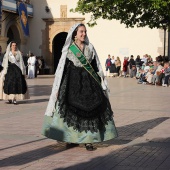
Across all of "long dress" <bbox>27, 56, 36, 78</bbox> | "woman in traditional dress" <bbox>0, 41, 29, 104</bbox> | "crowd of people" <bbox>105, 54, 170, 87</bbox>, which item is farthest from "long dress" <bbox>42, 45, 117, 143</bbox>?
"long dress" <bbox>27, 56, 36, 78</bbox>

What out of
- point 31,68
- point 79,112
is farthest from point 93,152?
point 31,68

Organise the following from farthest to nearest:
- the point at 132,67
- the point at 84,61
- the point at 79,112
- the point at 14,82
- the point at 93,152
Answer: the point at 132,67
the point at 14,82
the point at 84,61
the point at 79,112
the point at 93,152

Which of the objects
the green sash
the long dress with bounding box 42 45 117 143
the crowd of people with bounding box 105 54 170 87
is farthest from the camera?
the crowd of people with bounding box 105 54 170 87

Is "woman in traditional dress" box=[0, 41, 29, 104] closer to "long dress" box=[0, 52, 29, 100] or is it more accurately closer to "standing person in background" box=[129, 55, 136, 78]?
"long dress" box=[0, 52, 29, 100]

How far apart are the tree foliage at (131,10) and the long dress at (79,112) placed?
1698cm

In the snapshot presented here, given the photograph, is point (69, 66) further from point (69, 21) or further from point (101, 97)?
point (69, 21)

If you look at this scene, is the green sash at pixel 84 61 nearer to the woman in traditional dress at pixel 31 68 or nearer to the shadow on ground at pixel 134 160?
the shadow on ground at pixel 134 160

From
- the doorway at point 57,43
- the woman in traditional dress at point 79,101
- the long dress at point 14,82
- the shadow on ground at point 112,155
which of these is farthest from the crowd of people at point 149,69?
the woman in traditional dress at point 79,101

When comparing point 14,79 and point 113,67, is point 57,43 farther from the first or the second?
point 14,79

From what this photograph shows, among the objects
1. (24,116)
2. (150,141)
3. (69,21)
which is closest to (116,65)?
(69,21)

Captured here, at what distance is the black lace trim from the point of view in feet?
25.9

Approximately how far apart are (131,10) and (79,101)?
777 inches

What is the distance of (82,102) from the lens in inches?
313

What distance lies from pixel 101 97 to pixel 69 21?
101 ft
